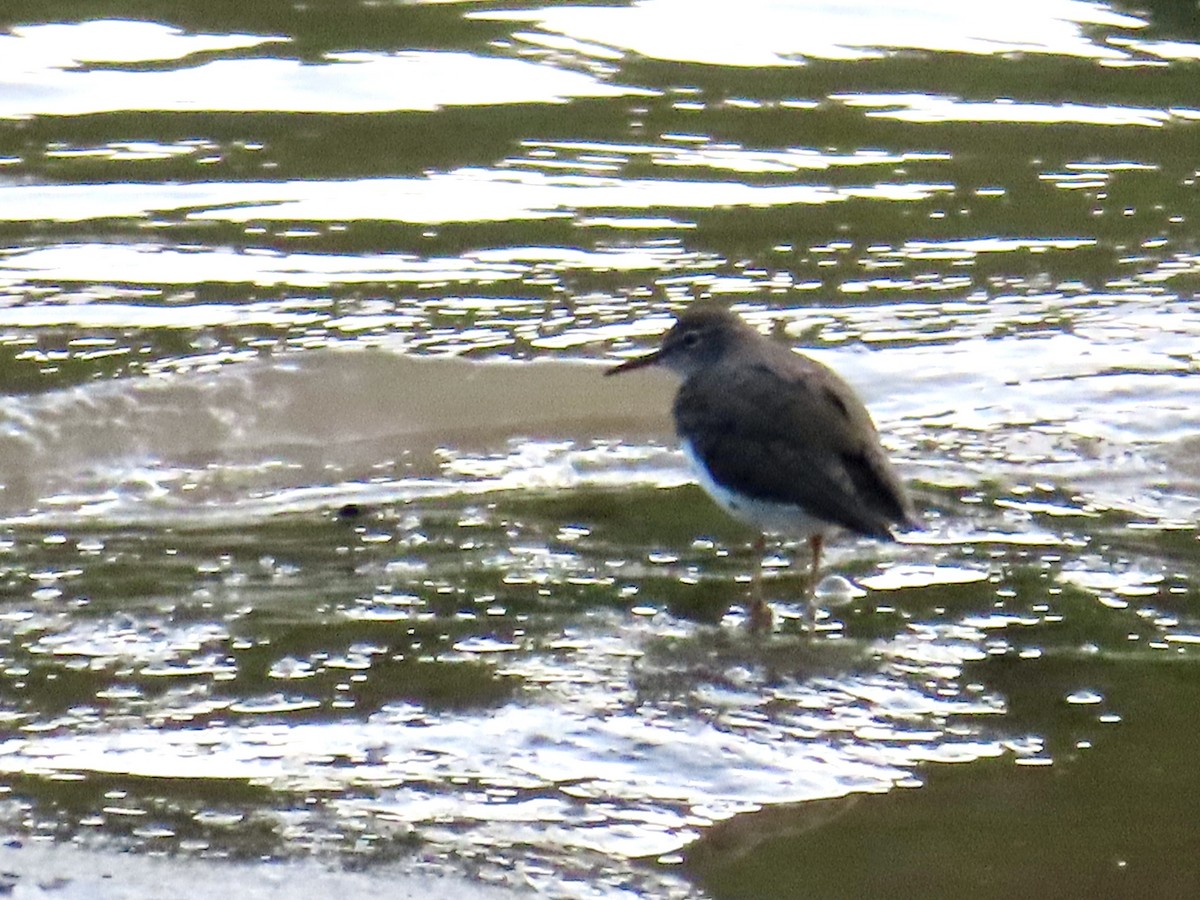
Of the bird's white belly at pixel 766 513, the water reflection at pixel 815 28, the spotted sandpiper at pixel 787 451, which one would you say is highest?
the water reflection at pixel 815 28

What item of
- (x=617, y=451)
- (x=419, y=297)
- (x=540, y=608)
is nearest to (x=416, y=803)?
(x=540, y=608)

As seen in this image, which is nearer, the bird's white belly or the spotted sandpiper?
the spotted sandpiper

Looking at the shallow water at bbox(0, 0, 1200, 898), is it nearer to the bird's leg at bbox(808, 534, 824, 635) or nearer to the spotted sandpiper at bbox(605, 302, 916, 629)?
the bird's leg at bbox(808, 534, 824, 635)

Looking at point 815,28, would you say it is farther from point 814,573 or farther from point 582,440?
Result: point 814,573

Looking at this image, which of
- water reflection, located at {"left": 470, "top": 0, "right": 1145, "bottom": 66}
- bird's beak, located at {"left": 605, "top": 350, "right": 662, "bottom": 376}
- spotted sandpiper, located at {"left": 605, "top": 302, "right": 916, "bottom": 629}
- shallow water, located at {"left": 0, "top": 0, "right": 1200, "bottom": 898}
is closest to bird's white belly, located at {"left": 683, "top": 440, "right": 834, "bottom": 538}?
spotted sandpiper, located at {"left": 605, "top": 302, "right": 916, "bottom": 629}

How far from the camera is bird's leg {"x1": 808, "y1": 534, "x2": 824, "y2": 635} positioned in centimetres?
616

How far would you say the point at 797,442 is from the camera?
652 centimetres

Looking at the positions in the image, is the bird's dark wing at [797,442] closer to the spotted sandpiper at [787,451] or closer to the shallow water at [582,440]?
the spotted sandpiper at [787,451]

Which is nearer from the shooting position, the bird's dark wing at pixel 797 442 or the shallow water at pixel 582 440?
the shallow water at pixel 582 440

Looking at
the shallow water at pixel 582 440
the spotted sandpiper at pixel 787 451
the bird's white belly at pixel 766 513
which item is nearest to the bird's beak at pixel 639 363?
the shallow water at pixel 582 440

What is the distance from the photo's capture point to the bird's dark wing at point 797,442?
6.29m

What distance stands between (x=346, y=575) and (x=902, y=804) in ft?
6.62

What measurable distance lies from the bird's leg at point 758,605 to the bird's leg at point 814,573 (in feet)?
0.36

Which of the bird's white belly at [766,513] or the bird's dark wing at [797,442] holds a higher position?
the bird's dark wing at [797,442]
